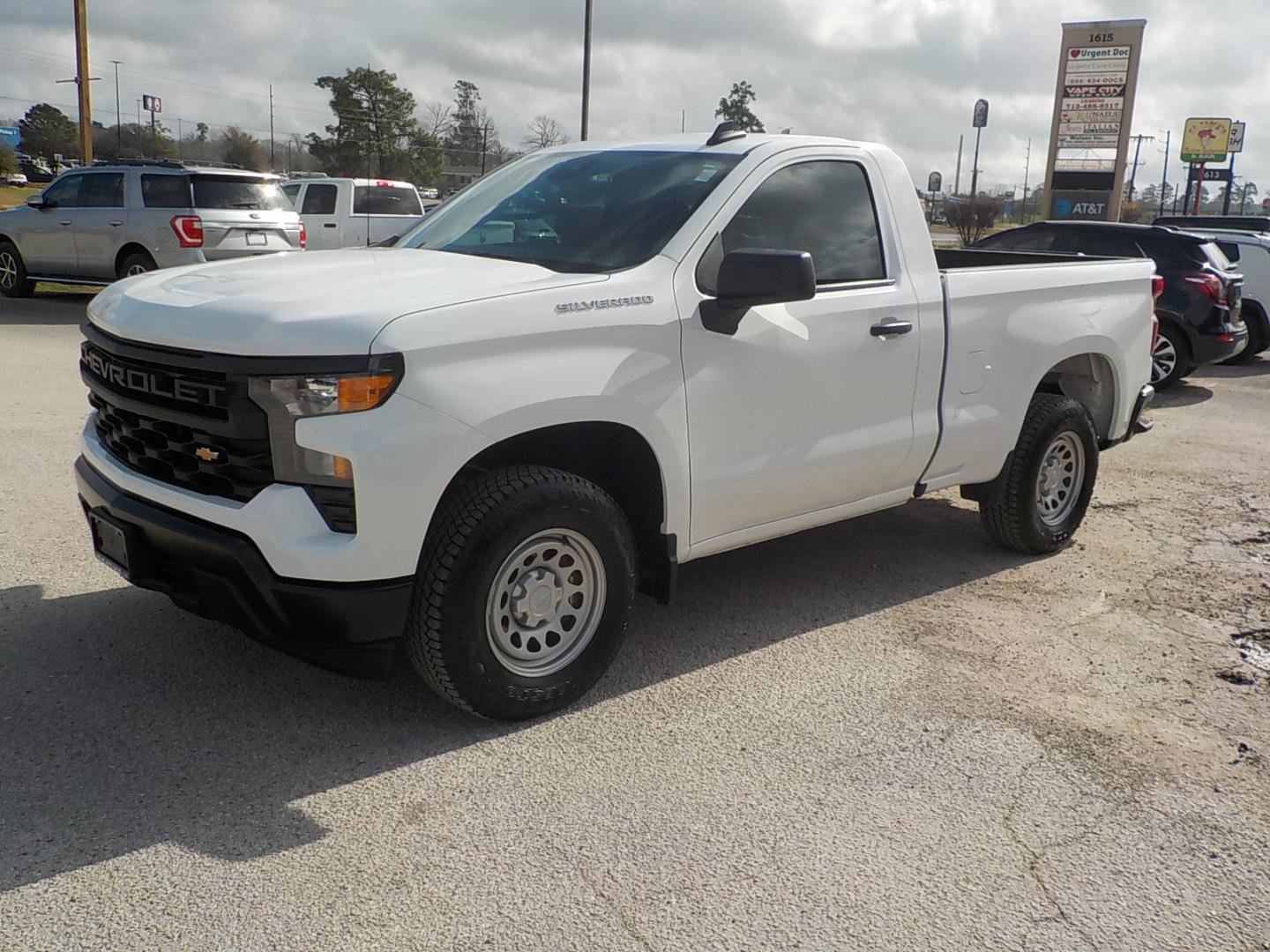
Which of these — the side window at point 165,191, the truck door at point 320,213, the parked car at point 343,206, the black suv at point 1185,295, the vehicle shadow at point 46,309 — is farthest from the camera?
the truck door at point 320,213

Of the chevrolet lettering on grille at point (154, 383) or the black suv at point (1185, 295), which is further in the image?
the black suv at point (1185, 295)

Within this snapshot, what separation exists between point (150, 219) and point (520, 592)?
13.0m

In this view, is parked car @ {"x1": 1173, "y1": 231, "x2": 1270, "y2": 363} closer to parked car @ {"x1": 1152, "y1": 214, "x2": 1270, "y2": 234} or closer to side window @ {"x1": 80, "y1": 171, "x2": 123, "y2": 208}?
parked car @ {"x1": 1152, "y1": 214, "x2": 1270, "y2": 234}

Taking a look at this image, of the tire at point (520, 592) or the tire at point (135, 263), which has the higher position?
the tire at point (135, 263)

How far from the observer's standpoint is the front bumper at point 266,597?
3.34 meters

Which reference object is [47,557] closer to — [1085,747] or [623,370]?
[623,370]

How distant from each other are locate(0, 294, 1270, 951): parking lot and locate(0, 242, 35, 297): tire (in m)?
12.8

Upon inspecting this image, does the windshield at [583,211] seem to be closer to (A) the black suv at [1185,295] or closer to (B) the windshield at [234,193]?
(A) the black suv at [1185,295]

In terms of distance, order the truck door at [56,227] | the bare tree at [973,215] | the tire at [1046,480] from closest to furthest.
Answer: the tire at [1046,480]
the truck door at [56,227]
the bare tree at [973,215]

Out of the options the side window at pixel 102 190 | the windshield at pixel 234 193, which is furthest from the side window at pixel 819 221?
the side window at pixel 102 190

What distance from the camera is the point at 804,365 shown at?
4.39 meters

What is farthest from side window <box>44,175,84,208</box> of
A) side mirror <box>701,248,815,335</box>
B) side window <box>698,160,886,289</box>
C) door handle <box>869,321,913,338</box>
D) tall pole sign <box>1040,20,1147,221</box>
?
tall pole sign <box>1040,20,1147,221</box>

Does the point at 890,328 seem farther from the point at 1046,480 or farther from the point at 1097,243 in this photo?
the point at 1097,243

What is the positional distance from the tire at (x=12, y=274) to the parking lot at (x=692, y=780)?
1283cm
